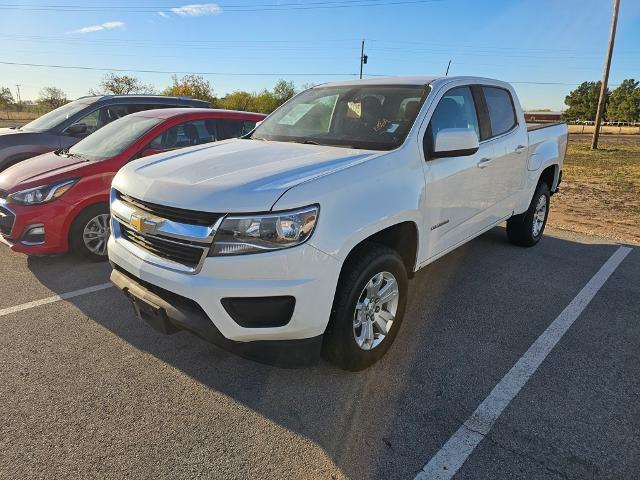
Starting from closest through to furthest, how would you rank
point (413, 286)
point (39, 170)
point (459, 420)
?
1. point (459, 420)
2. point (413, 286)
3. point (39, 170)

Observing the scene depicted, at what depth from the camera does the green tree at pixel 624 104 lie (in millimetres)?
83062

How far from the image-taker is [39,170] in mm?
4844

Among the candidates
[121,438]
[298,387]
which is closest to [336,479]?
[298,387]

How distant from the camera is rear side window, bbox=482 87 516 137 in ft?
14.2

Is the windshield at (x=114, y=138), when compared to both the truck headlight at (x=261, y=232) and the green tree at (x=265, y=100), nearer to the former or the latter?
the truck headlight at (x=261, y=232)

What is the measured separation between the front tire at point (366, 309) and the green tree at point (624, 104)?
100 metres

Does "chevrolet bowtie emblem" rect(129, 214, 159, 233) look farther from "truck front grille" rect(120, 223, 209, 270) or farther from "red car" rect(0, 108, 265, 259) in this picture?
"red car" rect(0, 108, 265, 259)

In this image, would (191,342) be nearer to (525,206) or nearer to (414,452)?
(414,452)

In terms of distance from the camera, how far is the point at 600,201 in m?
9.35

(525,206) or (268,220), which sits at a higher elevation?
(268,220)

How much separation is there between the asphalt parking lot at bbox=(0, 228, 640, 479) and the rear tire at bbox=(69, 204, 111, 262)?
2.41 ft

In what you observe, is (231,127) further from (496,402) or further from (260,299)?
(496,402)

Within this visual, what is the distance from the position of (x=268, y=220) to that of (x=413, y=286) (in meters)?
2.44

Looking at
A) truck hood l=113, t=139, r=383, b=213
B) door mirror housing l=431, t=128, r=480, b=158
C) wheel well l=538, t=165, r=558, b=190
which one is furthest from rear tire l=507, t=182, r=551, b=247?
truck hood l=113, t=139, r=383, b=213
